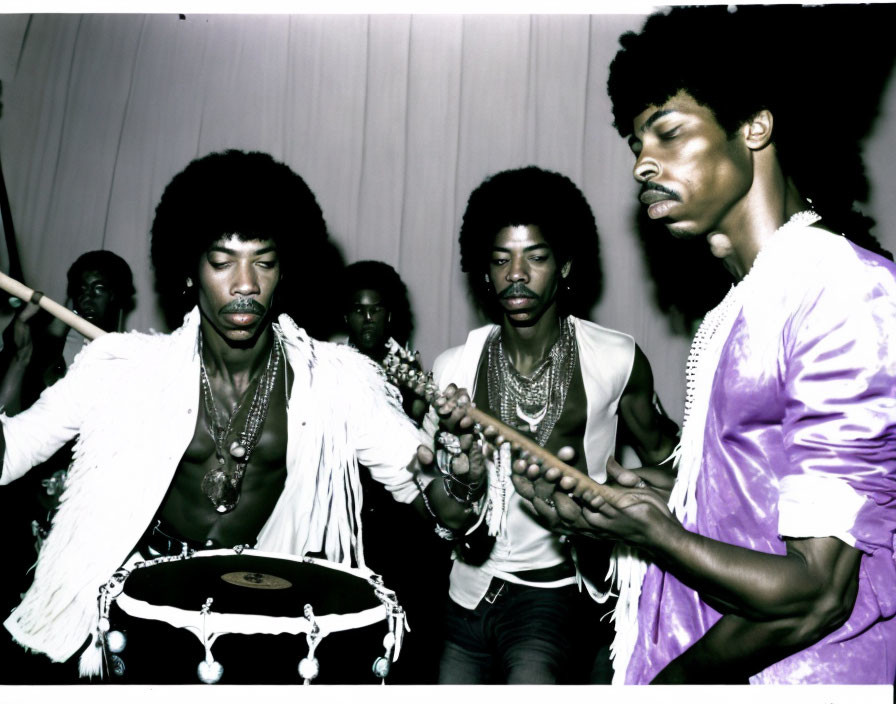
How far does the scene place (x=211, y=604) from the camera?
1.84 metres

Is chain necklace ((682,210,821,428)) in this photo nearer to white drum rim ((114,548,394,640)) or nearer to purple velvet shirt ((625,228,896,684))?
purple velvet shirt ((625,228,896,684))

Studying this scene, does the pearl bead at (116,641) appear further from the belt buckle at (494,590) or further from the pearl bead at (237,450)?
the belt buckle at (494,590)

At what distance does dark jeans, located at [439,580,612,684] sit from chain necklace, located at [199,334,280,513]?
101 centimetres

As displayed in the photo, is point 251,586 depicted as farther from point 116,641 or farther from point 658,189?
point 658,189

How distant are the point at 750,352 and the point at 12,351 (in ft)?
12.8

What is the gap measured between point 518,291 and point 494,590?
4.12 ft

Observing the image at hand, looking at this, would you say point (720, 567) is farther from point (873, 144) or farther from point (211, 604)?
point (873, 144)

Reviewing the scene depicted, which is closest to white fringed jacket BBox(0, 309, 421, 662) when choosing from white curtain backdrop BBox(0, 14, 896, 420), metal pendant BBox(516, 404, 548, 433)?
metal pendant BBox(516, 404, 548, 433)

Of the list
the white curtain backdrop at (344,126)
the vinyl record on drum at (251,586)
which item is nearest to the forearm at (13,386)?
the white curtain backdrop at (344,126)

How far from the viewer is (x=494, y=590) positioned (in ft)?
9.88

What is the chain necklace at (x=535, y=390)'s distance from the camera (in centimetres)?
336

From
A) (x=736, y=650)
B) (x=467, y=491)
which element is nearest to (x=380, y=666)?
(x=467, y=491)
